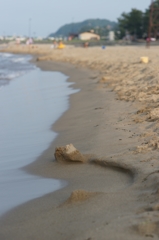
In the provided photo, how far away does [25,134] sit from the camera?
280 inches

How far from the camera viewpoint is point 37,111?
9500 mm

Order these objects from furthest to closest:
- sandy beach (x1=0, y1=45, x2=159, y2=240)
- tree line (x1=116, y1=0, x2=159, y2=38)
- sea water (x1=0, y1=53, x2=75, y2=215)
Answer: tree line (x1=116, y1=0, x2=159, y2=38) → sea water (x1=0, y1=53, x2=75, y2=215) → sandy beach (x1=0, y1=45, x2=159, y2=240)

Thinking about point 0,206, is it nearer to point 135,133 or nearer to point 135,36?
point 135,133

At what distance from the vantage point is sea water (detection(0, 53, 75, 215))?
4375mm

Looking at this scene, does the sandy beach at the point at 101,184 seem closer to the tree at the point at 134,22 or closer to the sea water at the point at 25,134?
the sea water at the point at 25,134

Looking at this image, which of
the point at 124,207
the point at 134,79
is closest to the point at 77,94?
the point at 134,79

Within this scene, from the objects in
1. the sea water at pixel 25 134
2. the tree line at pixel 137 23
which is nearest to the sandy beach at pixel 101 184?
the sea water at pixel 25 134

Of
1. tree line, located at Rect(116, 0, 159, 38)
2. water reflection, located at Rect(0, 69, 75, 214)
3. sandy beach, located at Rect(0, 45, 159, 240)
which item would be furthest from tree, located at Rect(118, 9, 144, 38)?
sandy beach, located at Rect(0, 45, 159, 240)

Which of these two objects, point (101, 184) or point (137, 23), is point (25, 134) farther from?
point (137, 23)

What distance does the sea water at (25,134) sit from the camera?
4.38 meters

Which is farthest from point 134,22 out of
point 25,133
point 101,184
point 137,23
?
point 101,184

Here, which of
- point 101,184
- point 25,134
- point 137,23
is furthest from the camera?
point 137,23

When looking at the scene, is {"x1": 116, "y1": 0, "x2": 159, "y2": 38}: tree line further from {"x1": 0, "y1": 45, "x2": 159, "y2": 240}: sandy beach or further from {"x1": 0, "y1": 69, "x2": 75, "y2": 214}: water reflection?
{"x1": 0, "y1": 45, "x2": 159, "y2": 240}: sandy beach

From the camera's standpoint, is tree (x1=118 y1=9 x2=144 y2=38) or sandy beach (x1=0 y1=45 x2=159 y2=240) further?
tree (x1=118 y1=9 x2=144 y2=38)
